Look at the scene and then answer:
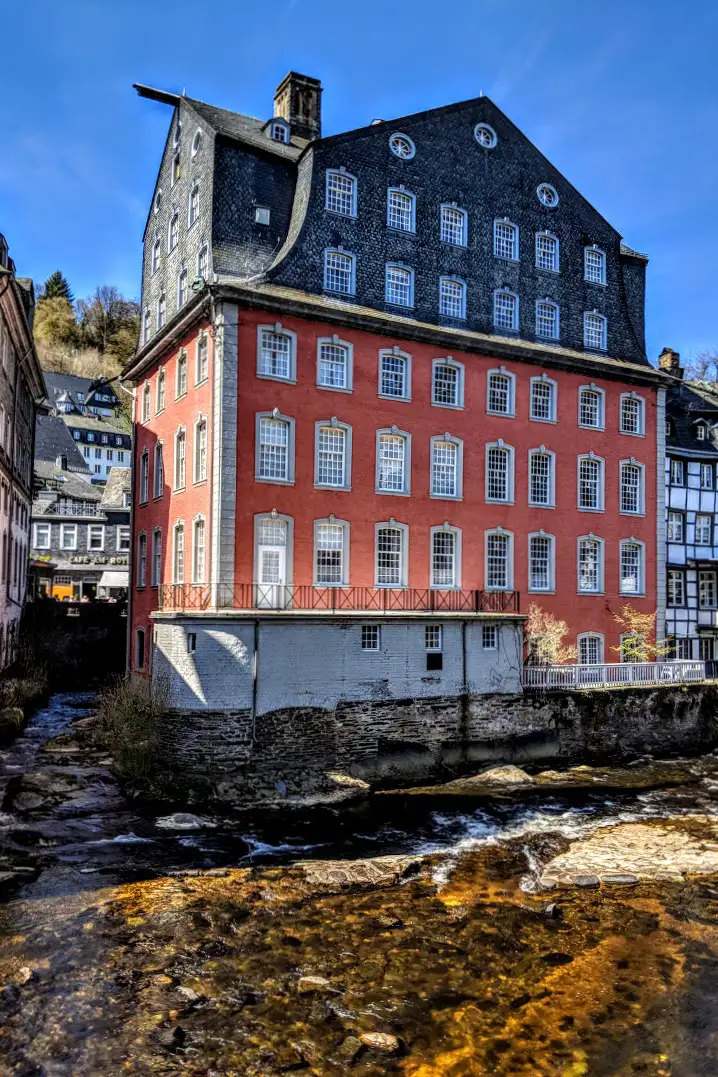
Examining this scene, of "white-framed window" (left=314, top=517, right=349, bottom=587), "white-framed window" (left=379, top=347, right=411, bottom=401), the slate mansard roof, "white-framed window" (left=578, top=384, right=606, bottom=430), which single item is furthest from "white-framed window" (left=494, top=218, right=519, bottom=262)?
"white-framed window" (left=314, top=517, right=349, bottom=587)

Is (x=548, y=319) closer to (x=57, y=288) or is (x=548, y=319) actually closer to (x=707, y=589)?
(x=707, y=589)

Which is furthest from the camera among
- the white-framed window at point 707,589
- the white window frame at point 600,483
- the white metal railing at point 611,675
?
the white-framed window at point 707,589

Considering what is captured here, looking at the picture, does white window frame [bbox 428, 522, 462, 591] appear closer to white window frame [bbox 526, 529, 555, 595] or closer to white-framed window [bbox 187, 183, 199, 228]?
white window frame [bbox 526, 529, 555, 595]

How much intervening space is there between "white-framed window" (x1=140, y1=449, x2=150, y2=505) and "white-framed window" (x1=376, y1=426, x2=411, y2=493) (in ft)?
34.4

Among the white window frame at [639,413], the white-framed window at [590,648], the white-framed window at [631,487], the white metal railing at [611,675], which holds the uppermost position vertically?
the white window frame at [639,413]

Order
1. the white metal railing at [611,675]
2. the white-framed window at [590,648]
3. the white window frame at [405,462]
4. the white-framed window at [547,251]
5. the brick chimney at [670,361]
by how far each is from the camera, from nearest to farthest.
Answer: the white metal railing at [611,675] < the white window frame at [405,462] < the white-framed window at [590,648] < the white-framed window at [547,251] < the brick chimney at [670,361]

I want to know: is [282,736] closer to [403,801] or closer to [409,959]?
[403,801]

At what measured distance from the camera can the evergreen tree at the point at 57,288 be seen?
11812 centimetres

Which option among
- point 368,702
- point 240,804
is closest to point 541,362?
point 368,702

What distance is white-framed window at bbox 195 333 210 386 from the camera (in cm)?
2702

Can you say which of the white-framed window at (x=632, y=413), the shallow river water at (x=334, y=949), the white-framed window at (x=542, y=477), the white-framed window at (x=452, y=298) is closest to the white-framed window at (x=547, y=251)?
the white-framed window at (x=452, y=298)

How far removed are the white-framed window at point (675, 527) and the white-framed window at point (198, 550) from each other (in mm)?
22996

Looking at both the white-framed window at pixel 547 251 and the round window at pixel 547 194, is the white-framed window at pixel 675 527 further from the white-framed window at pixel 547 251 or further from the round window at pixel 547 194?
the round window at pixel 547 194

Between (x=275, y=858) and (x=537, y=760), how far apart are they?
1248 centimetres
